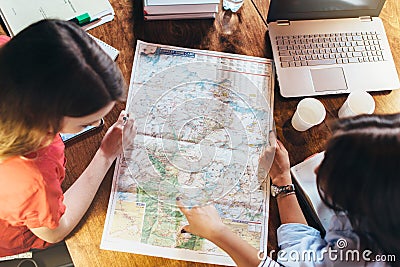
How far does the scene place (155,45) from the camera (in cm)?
118

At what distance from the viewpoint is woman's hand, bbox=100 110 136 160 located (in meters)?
1.05

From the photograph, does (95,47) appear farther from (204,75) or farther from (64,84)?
(204,75)

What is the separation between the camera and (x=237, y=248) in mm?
994

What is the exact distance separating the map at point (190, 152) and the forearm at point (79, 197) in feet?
→ 0.12

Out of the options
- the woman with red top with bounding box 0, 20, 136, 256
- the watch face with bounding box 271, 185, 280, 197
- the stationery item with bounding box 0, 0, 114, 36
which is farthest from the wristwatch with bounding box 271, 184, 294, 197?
the stationery item with bounding box 0, 0, 114, 36

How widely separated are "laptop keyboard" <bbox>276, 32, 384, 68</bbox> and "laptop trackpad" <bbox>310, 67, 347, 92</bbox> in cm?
2

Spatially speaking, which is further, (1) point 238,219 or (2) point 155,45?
(2) point 155,45

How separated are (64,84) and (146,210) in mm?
362

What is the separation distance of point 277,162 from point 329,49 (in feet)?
1.07

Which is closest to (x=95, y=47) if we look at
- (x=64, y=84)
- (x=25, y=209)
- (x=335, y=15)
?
(x=64, y=84)

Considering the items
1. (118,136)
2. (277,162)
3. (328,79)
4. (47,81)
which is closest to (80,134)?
(118,136)

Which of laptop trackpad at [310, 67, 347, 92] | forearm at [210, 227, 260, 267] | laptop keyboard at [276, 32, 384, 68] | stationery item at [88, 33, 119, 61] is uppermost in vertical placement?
stationery item at [88, 33, 119, 61]

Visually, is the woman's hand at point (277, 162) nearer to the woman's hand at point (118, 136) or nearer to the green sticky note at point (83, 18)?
the woman's hand at point (118, 136)

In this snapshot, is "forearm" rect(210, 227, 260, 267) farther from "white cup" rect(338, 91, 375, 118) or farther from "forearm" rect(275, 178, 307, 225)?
"white cup" rect(338, 91, 375, 118)
